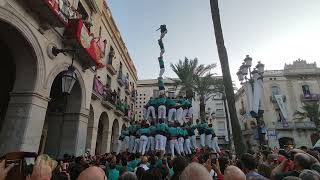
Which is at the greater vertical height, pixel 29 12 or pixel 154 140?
pixel 29 12

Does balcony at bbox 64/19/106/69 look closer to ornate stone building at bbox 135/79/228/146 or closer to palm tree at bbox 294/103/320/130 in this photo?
ornate stone building at bbox 135/79/228/146

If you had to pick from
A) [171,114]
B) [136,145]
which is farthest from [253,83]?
[136,145]

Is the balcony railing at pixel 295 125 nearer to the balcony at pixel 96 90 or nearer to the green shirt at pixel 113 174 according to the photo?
the balcony at pixel 96 90

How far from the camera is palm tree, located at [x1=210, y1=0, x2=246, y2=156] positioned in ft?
30.3

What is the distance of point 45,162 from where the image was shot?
236 centimetres

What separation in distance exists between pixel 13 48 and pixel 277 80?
38975mm

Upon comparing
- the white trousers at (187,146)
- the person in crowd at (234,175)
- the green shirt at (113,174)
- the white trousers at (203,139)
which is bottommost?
the green shirt at (113,174)

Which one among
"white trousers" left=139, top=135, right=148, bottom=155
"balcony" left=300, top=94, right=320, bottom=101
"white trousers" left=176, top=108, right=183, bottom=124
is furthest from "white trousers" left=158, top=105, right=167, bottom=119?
"balcony" left=300, top=94, right=320, bottom=101

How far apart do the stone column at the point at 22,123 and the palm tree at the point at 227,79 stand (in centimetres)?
727

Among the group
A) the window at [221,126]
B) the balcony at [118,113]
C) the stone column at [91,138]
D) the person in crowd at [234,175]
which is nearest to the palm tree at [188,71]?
the balcony at [118,113]

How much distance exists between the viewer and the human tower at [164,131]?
39.8 ft

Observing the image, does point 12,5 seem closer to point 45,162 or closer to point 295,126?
point 45,162

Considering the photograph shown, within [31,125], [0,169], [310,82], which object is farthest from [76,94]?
[310,82]

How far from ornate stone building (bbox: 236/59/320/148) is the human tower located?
2583 cm
